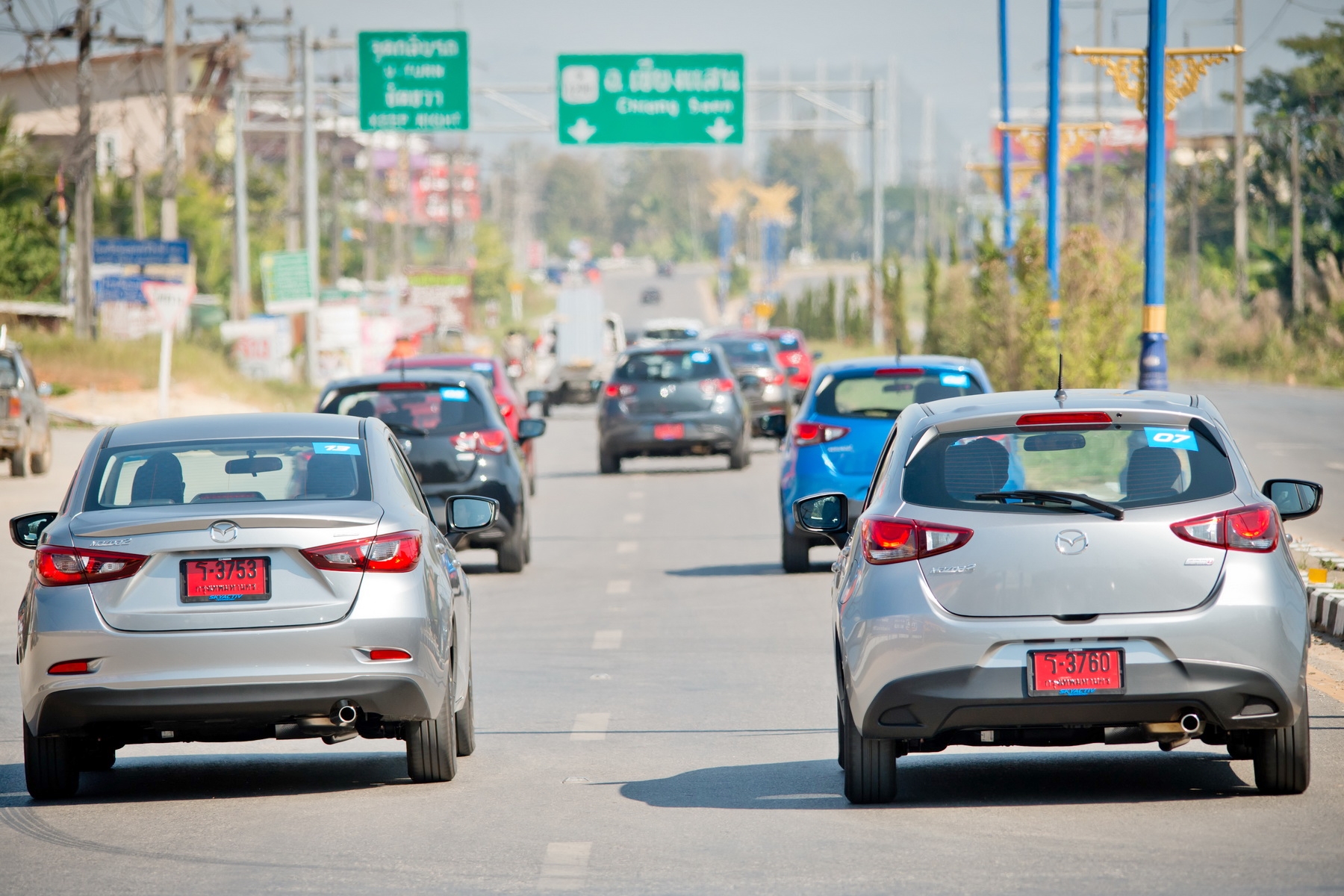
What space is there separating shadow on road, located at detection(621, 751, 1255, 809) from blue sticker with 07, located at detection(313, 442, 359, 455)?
173 cm

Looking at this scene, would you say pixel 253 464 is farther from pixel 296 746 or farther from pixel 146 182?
pixel 146 182

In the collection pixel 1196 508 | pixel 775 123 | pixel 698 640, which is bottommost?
pixel 698 640

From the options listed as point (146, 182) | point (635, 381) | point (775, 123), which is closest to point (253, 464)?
point (635, 381)

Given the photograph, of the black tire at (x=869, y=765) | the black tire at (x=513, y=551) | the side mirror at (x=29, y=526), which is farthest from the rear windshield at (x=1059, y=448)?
the black tire at (x=513, y=551)

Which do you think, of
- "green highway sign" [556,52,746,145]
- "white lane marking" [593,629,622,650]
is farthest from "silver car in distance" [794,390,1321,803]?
"green highway sign" [556,52,746,145]

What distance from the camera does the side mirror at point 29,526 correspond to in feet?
28.2

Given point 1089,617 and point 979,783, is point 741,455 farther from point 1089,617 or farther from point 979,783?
point 1089,617

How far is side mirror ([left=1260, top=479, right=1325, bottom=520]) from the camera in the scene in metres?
7.81

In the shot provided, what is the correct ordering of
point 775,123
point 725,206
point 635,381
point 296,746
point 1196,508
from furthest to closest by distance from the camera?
point 725,206
point 775,123
point 635,381
point 296,746
point 1196,508

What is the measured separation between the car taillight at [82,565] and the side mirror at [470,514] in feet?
6.03

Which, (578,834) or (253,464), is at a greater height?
(253,464)

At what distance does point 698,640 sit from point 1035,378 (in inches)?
652

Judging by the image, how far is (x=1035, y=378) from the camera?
2870 cm

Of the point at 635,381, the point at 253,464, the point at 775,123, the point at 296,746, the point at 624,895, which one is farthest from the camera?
the point at 775,123
